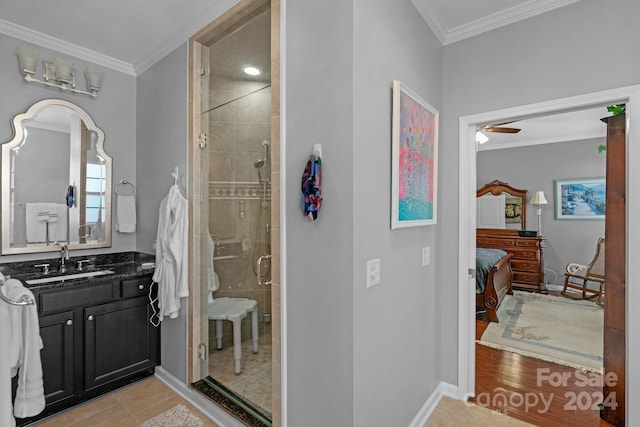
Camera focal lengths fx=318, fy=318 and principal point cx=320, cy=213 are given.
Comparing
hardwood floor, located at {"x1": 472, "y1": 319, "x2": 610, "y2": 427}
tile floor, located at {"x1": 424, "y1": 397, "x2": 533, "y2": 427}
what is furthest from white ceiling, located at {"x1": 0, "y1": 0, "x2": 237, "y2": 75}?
hardwood floor, located at {"x1": 472, "y1": 319, "x2": 610, "y2": 427}

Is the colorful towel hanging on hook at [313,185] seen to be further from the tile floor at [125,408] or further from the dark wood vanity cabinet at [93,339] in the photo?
the dark wood vanity cabinet at [93,339]

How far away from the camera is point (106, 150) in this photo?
2.89 m

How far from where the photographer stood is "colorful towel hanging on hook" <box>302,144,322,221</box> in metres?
1.49

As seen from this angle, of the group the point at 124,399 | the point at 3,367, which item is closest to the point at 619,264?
the point at 3,367

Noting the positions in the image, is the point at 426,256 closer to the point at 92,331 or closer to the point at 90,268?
the point at 92,331

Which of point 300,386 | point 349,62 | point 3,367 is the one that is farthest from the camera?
point 300,386

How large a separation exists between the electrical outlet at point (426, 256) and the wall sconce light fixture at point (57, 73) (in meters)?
3.03

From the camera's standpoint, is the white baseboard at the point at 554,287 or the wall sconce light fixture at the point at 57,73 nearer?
the wall sconce light fixture at the point at 57,73

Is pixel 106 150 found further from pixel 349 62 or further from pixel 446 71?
pixel 446 71

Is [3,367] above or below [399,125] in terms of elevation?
below

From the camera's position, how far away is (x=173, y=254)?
231 centimetres

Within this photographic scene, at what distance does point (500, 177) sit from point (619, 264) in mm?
4624

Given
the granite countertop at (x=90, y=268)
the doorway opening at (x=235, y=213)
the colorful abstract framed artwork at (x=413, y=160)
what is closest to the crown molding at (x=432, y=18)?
the colorful abstract framed artwork at (x=413, y=160)

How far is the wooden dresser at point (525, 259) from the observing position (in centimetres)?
528
